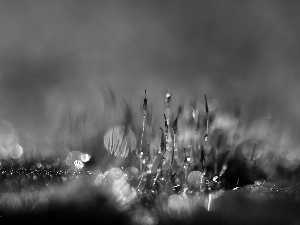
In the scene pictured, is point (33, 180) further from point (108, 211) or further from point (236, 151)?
point (236, 151)

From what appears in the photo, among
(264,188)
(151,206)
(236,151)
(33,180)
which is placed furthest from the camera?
(236,151)

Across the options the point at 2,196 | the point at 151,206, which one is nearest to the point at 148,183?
the point at 151,206

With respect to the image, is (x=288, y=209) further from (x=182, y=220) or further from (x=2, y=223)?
(x=2, y=223)

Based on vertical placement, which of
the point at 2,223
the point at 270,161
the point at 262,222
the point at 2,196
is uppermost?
the point at 270,161

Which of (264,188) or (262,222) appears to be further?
(264,188)

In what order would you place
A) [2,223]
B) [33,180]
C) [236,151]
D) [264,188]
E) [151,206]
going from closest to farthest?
[2,223] → [33,180] → [151,206] → [264,188] → [236,151]

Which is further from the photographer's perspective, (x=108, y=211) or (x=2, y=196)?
(x=108, y=211)

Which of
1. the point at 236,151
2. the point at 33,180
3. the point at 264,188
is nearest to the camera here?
the point at 33,180

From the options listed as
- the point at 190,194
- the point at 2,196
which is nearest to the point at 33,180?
the point at 2,196

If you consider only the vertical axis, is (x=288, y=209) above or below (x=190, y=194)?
below
